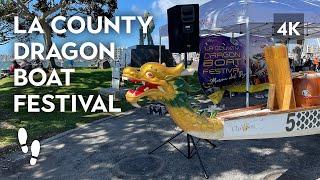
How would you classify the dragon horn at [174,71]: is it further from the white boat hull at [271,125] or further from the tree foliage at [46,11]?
the tree foliage at [46,11]

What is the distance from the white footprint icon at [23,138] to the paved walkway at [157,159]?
0.37 m

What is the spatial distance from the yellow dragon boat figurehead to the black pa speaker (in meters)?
6.80

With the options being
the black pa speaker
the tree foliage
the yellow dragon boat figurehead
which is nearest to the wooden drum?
the yellow dragon boat figurehead

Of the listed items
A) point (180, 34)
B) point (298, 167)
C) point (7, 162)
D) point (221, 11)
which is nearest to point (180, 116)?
point (298, 167)

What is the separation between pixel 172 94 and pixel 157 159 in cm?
177

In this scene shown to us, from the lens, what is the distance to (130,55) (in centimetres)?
2627

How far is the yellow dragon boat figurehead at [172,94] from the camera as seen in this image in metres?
5.25

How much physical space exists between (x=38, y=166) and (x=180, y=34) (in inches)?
293

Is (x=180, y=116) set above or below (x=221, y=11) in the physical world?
below

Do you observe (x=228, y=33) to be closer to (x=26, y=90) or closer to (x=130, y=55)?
(x=26, y=90)

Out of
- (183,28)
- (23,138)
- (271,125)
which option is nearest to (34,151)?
(23,138)

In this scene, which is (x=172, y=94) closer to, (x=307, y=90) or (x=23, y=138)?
(x=307, y=90)

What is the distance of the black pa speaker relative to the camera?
12.1 metres

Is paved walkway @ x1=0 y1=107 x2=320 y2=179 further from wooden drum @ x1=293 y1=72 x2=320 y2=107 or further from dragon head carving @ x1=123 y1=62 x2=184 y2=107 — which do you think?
dragon head carving @ x1=123 y1=62 x2=184 y2=107
